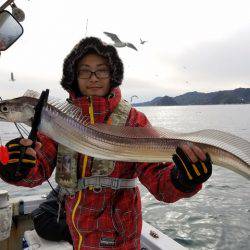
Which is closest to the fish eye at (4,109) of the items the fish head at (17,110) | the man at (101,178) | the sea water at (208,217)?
the fish head at (17,110)

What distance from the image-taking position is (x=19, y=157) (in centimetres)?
324

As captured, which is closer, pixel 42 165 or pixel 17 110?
pixel 17 110

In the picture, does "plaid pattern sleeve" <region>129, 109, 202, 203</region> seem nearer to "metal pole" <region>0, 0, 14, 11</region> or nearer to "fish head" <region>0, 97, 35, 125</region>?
"fish head" <region>0, 97, 35, 125</region>

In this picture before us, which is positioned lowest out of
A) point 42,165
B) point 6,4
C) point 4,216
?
point 4,216

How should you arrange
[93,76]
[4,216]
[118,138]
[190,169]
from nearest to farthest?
[190,169], [118,138], [93,76], [4,216]

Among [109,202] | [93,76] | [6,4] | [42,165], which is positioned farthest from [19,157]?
[6,4]

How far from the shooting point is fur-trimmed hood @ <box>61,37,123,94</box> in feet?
13.8

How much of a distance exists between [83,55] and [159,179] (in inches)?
64.5

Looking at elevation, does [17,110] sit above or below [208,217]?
above

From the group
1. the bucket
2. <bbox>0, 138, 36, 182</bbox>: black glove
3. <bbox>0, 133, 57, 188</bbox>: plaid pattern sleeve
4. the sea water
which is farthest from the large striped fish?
the sea water

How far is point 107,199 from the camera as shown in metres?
3.85

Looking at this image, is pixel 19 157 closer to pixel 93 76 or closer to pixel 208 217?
pixel 93 76

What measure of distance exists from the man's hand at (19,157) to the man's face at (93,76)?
1.13 metres

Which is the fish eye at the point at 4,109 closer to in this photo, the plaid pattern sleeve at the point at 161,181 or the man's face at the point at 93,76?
the man's face at the point at 93,76
